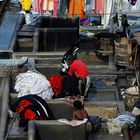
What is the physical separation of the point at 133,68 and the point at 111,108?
86.1 inches

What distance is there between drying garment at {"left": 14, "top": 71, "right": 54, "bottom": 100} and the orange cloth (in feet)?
19.7

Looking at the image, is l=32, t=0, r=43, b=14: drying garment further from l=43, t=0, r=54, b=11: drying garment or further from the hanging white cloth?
the hanging white cloth

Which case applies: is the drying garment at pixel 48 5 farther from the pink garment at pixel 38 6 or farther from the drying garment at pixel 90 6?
the drying garment at pixel 90 6

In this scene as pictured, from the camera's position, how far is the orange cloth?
18900mm

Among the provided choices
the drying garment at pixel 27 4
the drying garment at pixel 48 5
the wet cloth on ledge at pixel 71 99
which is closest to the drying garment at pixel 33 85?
the wet cloth on ledge at pixel 71 99

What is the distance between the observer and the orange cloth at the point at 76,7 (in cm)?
1890

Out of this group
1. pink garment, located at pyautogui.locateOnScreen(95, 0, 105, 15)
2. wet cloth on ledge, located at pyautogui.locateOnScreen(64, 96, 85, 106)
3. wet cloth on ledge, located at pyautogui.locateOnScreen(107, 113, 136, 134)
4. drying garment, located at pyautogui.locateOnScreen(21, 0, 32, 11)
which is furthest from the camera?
drying garment, located at pyautogui.locateOnScreen(21, 0, 32, 11)

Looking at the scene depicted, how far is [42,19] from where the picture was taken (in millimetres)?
18938

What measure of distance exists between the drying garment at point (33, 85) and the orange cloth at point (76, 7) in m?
6.02

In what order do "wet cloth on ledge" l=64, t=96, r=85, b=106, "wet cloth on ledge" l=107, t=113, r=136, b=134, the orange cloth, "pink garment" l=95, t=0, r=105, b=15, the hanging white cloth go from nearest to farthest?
"wet cloth on ledge" l=107, t=113, r=136, b=134 → "wet cloth on ledge" l=64, t=96, r=85, b=106 → the hanging white cloth → the orange cloth → "pink garment" l=95, t=0, r=105, b=15


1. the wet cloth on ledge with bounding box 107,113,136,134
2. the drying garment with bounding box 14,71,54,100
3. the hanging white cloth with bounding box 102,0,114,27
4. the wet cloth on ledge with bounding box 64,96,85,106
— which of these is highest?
the hanging white cloth with bounding box 102,0,114,27

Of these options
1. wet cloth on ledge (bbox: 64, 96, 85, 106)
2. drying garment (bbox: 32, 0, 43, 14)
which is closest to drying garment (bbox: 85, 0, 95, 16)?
drying garment (bbox: 32, 0, 43, 14)

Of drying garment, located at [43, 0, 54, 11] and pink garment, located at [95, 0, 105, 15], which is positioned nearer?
pink garment, located at [95, 0, 105, 15]

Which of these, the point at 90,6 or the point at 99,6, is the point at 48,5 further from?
the point at 99,6
